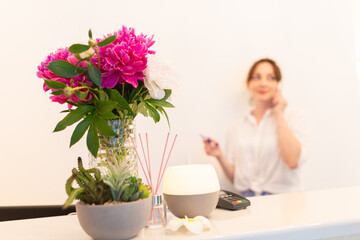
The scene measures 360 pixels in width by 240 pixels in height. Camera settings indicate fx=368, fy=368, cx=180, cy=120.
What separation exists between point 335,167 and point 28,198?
2252 mm

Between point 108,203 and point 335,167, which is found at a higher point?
point 108,203

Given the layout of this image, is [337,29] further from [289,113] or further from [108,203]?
[108,203]

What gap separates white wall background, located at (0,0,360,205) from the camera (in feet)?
7.13

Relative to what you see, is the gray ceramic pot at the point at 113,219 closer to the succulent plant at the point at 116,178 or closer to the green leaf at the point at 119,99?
the succulent plant at the point at 116,178

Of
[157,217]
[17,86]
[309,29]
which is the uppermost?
[309,29]

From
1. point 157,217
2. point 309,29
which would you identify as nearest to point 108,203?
point 157,217

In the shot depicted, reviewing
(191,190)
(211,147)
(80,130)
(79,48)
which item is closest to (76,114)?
→ (80,130)

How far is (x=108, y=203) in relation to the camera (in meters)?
0.69

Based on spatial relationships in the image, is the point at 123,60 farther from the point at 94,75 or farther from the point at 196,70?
the point at 196,70

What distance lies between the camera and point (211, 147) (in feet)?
8.17

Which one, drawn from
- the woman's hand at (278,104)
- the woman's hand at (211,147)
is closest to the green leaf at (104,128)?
the woman's hand at (211,147)

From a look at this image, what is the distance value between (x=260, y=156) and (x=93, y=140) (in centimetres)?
204

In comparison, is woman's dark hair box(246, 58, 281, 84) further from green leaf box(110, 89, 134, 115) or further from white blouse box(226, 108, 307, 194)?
green leaf box(110, 89, 134, 115)

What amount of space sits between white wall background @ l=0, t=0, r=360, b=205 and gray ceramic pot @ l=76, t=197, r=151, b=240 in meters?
1.58
